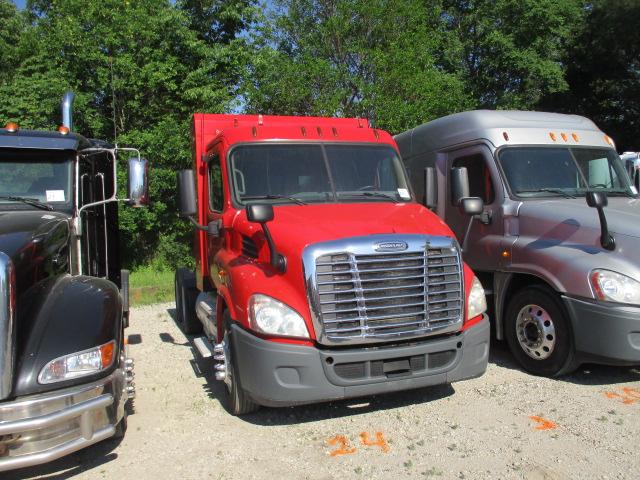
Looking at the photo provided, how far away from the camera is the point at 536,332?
5539mm

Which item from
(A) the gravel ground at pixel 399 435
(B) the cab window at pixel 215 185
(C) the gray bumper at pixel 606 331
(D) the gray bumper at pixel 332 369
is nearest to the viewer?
(A) the gravel ground at pixel 399 435

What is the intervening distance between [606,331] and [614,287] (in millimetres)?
385

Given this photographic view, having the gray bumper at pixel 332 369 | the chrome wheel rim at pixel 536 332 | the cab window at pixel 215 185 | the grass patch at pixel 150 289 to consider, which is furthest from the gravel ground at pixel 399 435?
the grass patch at pixel 150 289

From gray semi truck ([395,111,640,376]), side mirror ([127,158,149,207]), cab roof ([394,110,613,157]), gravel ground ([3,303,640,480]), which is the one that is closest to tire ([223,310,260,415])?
gravel ground ([3,303,640,480])

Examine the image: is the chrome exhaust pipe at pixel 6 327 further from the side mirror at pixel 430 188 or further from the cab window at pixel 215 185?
the side mirror at pixel 430 188

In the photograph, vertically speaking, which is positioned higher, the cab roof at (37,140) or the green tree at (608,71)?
the green tree at (608,71)

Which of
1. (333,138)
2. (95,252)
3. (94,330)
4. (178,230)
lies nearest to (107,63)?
(178,230)

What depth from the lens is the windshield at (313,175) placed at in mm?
5090

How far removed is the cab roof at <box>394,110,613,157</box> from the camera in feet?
20.8

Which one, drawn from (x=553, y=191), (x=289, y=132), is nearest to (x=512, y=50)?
(x=553, y=191)

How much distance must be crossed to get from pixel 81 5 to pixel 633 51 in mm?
19807

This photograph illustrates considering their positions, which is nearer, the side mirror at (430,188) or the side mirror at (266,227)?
the side mirror at (266,227)

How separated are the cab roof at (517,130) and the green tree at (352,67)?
622 centimetres

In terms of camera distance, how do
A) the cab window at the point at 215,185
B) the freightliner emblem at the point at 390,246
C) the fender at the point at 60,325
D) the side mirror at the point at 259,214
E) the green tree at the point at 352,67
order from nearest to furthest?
1. the fender at the point at 60,325
2. the freightliner emblem at the point at 390,246
3. the side mirror at the point at 259,214
4. the cab window at the point at 215,185
5. the green tree at the point at 352,67
